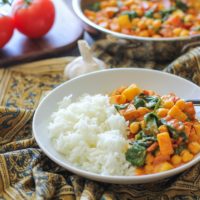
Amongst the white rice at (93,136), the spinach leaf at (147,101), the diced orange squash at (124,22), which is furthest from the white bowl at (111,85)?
the diced orange squash at (124,22)

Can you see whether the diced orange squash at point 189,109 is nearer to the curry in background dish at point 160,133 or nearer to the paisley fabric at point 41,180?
the curry in background dish at point 160,133

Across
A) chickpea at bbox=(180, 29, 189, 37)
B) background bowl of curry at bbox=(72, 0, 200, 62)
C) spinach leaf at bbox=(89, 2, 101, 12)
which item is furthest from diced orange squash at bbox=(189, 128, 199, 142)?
spinach leaf at bbox=(89, 2, 101, 12)

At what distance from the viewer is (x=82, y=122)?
4.85 ft

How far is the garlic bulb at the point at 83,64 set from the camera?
192 centimetres

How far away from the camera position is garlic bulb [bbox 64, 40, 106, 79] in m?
1.92

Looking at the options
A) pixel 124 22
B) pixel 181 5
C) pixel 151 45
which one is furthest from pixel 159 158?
pixel 181 5

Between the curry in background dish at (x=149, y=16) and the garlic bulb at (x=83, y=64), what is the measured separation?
26 cm

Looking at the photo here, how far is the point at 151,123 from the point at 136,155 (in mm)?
119

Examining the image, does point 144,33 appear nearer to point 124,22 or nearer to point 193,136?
point 124,22

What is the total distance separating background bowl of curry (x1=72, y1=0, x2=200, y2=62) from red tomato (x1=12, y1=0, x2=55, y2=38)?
0.23 m

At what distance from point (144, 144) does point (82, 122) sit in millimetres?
227

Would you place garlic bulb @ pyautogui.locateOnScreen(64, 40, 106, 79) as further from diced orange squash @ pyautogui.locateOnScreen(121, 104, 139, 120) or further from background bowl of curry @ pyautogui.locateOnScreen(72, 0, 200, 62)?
diced orange squash @ pyautogui.locateOnScreen(121, 104, 139, 120)

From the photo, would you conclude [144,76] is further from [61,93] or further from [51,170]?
[51,170]

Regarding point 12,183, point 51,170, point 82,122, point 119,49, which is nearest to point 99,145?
point 82,122
